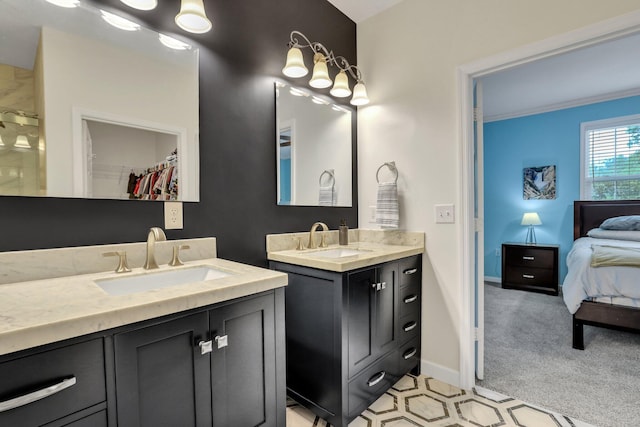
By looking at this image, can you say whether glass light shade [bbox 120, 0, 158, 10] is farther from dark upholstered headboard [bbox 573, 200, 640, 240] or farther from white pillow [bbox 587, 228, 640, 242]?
dark upholstered headboard [bbox 573, 200, 640, 240]

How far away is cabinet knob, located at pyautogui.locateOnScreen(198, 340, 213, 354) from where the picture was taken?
3.09ft

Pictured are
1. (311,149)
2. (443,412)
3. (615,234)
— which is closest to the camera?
(443,412)

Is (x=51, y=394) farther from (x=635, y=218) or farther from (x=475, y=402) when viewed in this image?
(x=635, y=218)

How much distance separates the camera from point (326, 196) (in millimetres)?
2209

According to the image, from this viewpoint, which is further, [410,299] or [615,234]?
[615,234]

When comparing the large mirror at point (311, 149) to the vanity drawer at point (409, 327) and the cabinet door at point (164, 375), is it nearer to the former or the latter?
the vanity drawer at point (409, 327)

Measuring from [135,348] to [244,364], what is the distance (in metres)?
0.37

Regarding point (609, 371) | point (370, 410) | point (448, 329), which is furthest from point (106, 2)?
point (609, 371)

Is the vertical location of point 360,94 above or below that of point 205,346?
above

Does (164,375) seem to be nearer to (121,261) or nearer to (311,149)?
(121,261)

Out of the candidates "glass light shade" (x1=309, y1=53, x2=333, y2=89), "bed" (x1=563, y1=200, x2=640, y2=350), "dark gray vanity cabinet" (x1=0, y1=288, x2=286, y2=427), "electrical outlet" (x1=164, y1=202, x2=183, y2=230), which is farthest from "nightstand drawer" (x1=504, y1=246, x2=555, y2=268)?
"electrical outlet" (x1=164, y1=202, x2=183, y2=230)

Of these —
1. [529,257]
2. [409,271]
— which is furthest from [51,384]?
[529,257]

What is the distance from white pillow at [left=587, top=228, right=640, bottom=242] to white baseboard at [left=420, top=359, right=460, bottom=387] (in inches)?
122

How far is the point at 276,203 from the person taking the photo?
1.86 meters
